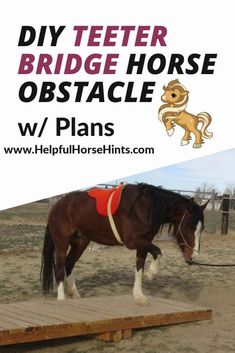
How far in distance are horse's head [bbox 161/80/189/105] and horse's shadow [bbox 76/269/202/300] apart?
5.75 metres

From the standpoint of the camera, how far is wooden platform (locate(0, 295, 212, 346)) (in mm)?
5330

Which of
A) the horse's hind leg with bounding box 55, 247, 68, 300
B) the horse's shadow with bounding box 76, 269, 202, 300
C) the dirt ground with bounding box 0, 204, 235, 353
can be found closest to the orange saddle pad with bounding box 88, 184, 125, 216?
the horse's hind leg with bounding box 55, 247, 68, 300

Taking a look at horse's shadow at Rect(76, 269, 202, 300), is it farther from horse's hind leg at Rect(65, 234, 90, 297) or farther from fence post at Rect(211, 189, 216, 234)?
fence post at Rect(211, 189, 216, 234)

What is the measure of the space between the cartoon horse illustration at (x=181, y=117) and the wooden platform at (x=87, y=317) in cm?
863

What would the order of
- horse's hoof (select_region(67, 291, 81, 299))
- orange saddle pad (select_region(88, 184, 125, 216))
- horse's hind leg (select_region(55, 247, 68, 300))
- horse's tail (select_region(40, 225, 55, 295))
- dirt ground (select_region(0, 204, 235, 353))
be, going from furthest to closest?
1. horse's hoof (select_region(67, 291, 81, 299))
2. horse's tail (select_region(40, 225, 55, 295))
3. horse's hind leg (select_region(55, 247, 68, 300))
4. orange saddle pad (select_region(88, 184, 125, 216))
5. dirt ground (select_region(0, 204, 235, 353))

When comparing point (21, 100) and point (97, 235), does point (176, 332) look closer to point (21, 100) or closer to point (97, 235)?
point (97, 235)

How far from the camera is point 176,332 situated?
6285 mm

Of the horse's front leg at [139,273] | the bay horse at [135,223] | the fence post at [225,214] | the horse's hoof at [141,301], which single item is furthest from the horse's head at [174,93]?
the horse's hoof at [141,301]

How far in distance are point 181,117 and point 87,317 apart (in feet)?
32.7

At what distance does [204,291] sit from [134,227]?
2.94 meters

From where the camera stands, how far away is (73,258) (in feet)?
25.2

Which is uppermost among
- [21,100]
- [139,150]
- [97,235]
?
[21,100]

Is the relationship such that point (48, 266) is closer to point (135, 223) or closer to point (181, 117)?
point (135, 223)

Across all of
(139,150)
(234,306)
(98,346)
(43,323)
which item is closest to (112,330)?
(98,346)
